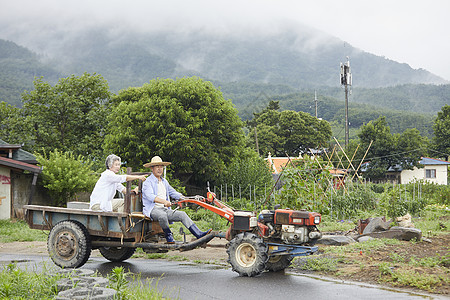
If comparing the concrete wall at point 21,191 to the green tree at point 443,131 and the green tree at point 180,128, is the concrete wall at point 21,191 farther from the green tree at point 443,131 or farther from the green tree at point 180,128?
the green tree at point 443,131

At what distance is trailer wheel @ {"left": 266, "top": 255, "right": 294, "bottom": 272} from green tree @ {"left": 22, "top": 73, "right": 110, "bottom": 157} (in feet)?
101

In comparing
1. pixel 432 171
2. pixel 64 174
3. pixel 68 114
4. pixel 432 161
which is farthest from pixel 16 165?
pixel 432 171

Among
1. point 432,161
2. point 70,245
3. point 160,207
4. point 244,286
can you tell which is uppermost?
point 432,161

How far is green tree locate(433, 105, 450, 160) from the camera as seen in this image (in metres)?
63.2

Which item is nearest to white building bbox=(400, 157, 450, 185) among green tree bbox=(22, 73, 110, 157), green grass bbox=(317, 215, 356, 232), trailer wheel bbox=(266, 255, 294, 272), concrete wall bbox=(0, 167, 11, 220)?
green tree bbox=(22, 73, 110, 157)

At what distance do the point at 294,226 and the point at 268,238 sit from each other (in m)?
0.59

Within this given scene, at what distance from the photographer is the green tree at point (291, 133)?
72.6 meters

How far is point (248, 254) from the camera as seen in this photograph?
393 inches

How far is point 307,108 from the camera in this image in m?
111

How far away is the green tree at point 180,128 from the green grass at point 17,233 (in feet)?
28.1

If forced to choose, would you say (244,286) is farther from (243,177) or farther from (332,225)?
(243,177)

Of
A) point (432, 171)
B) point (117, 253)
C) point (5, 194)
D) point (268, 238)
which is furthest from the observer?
point (432, 171)

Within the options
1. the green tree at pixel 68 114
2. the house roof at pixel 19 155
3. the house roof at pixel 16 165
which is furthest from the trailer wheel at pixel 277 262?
the green tree at pixel 68 114

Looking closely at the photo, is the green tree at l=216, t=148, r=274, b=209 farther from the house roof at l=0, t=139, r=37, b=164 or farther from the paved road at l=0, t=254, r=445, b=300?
the paved road at l=0, t=254, r=445, b=300
